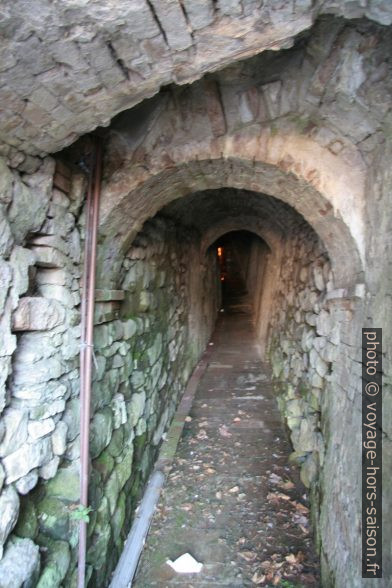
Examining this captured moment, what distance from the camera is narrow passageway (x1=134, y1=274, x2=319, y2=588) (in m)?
2.37

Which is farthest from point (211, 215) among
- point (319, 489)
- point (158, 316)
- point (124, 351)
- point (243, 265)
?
point (243, 265)

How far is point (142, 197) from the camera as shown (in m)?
2.45

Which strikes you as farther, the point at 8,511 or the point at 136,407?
the point at 136,407

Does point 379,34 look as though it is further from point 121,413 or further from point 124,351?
point 121,413

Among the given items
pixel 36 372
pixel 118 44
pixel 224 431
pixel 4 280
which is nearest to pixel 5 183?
pixel 4 280

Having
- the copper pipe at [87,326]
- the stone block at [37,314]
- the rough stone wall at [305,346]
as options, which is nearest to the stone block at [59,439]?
the copper pipe at [87,326]

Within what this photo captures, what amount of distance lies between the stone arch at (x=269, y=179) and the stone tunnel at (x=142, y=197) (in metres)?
0.01

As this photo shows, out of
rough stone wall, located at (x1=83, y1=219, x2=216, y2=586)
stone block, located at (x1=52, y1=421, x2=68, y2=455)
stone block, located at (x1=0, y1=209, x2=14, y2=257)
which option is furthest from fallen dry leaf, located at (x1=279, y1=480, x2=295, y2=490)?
stone block, located at (x1=0, y1=209, x2=14, y2=257)

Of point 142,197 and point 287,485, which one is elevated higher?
A: point 142,197

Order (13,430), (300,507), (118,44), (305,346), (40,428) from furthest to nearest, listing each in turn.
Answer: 1. (305,346)
2. (300,507)
3. (40,428)
4. (13,430)
5. (118,44)

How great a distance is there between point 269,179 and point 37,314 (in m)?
1.76

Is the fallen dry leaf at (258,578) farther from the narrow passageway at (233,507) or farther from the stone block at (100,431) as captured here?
the stone block at (100,431)

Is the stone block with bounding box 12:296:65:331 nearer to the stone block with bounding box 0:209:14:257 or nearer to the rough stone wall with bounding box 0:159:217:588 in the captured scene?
the rough stone wall with bounding box 0:159:217:588

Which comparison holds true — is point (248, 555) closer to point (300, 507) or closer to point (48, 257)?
point (300, 507)
